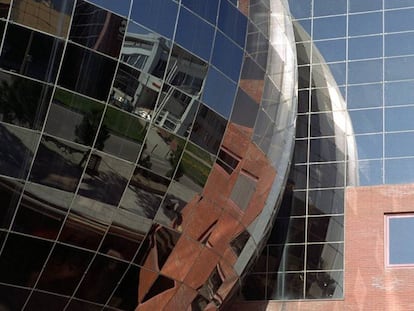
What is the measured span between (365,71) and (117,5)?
7366 mm

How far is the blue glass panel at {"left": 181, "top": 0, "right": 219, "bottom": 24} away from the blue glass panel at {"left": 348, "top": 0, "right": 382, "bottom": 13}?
574 cm

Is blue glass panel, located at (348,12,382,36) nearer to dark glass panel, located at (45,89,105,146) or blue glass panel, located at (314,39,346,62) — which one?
blue glass panel, located at (314,39,346,62)

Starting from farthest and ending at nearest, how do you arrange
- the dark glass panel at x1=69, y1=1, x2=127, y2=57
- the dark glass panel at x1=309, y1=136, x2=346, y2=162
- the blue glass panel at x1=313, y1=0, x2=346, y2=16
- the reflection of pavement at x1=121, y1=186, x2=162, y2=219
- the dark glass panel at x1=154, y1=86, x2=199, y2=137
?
the blue glass panel at x1=313, y1=0, x2=346, y2=16 < the dark glass panel at x1=309, y1=136, x2=346, y2=162 < the dark glass panel at x1=154, y1=86, x2=199, y2=137 < the reflection of pavement at x1=121, y1=186, x2=162, y2=219 < the dark glass panel at x1=69, y1=1, x2=127, y2=57

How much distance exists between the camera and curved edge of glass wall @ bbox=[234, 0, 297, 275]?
711 inches

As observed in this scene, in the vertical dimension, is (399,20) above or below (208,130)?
above

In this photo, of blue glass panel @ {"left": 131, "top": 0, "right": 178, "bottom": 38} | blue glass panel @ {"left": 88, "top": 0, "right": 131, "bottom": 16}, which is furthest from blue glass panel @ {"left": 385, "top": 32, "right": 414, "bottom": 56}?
blue glass panel @ {"left": 88, "top": 0, "right": 131, "bottom": 16}

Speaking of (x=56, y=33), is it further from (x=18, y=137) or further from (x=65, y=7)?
(x=18, y=137)

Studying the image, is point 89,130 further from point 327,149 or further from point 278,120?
point 327,149

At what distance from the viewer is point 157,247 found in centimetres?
1619

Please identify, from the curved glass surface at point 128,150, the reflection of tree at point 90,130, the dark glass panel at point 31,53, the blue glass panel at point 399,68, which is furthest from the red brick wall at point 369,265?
the dark glass panel at point 31,53

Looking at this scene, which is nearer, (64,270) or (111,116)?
(111,116)

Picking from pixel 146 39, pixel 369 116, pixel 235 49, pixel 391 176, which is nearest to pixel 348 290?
pixel 391 176

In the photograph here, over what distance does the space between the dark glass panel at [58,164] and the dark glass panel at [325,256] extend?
21.2 feet

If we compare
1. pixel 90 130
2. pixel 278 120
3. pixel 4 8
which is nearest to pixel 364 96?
pixel 278 120
